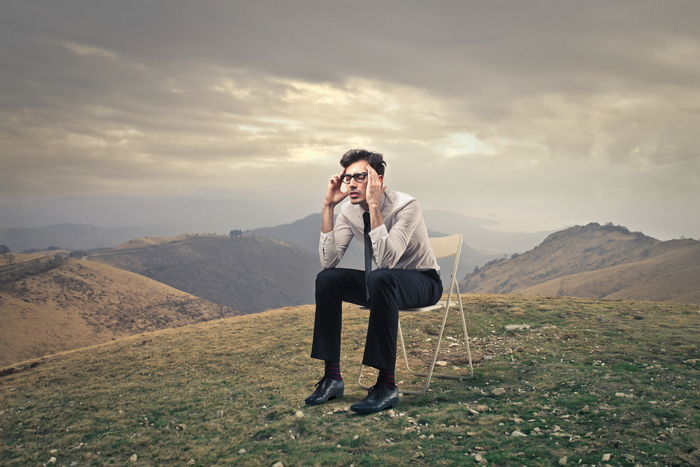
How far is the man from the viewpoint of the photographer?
515 centimetres

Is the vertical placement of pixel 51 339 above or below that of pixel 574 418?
below

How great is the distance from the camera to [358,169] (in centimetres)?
552

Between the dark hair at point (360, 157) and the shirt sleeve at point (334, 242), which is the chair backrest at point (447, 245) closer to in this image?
the shirt sleeve at point (334, 242)

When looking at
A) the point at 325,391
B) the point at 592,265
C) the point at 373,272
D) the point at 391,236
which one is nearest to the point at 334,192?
the point at 391,236

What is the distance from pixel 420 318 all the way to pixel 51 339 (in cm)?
6943

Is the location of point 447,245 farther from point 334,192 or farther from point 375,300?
point 375,300

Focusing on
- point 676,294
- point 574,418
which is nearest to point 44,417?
point 574,418

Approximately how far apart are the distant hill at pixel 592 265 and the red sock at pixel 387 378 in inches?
2471

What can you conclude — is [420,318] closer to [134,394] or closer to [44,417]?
[134,394]

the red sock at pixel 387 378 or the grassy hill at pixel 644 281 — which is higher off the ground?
the red sock at pixel 387 378

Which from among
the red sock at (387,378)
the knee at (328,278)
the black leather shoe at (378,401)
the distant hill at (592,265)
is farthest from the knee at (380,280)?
the distant hill at (592,265)

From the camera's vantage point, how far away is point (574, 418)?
5035 mm

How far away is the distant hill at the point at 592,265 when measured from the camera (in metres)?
77.1

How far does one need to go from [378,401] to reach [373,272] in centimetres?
130
